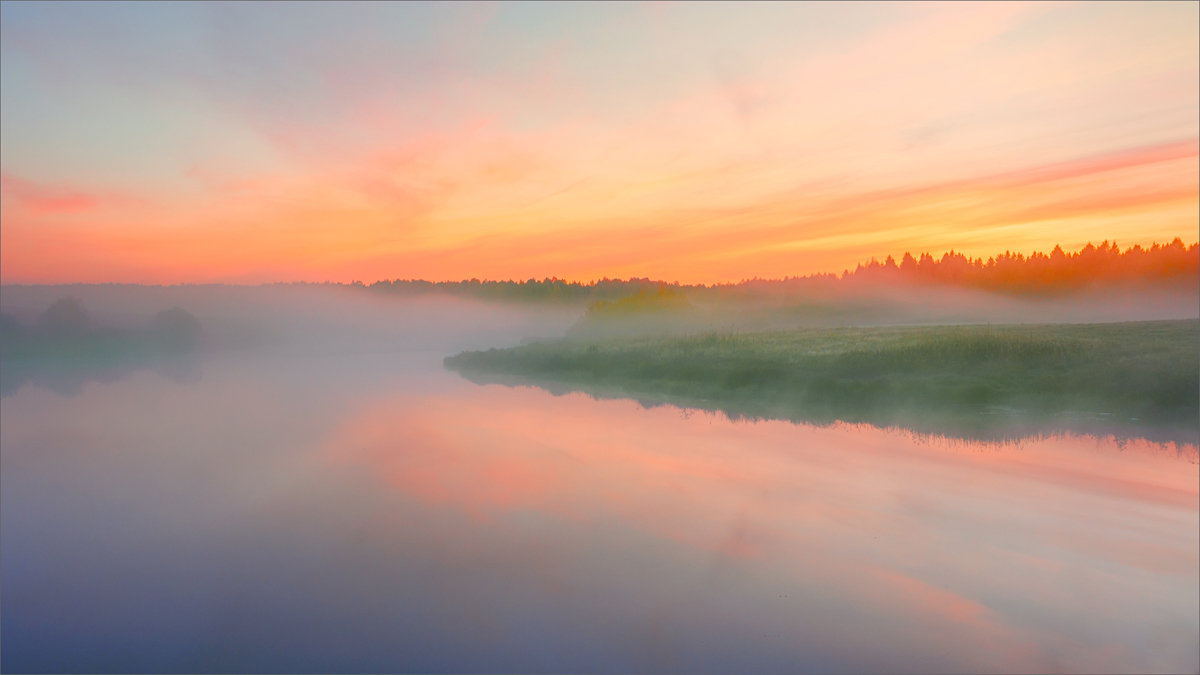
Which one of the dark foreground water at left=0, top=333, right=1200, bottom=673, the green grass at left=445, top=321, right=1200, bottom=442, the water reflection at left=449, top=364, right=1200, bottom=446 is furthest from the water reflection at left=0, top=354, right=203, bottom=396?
the water reflection at left=449, top=364, right=1200, bottom=446

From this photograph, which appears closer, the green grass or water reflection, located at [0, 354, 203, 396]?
the green grass

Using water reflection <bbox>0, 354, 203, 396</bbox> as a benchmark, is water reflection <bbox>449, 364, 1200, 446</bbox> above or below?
above

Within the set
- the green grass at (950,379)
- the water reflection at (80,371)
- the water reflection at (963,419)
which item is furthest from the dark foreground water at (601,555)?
the water reflection at (80,371)

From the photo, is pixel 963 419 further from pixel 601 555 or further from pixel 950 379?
pixel 601 555

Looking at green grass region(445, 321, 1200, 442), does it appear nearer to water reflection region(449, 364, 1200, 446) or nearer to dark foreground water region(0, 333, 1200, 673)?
water reflection region(449, 364, 1200, 446)

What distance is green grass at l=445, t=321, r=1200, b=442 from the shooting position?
21.6m

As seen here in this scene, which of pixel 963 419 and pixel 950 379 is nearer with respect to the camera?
pixel 963 419

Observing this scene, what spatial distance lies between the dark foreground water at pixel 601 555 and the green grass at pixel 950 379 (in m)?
2.90

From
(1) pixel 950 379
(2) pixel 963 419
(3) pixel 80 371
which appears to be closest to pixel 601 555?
(2) pixel 963 419

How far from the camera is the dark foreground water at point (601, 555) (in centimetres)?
888

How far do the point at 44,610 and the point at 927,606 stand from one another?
1315cm

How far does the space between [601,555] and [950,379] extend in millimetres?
21686

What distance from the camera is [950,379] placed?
28156 millimetres

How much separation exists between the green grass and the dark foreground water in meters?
2.90
